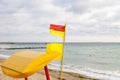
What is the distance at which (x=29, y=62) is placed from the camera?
4.82 m

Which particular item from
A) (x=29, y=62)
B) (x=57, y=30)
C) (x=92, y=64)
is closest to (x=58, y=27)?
(x=57, y=30)

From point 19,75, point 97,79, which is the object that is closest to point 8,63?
point 19,75

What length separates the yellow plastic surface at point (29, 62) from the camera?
468cm

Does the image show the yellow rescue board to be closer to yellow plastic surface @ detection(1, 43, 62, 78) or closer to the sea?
yellow plastic surface @ detection(1, 43, 62, 78)

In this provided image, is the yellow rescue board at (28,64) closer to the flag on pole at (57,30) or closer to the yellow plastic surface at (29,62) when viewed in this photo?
the yellow plastic surface at (29,62)

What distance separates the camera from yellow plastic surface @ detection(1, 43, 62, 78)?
15.4 feet

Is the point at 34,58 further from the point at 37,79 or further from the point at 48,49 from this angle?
the point at 37,79

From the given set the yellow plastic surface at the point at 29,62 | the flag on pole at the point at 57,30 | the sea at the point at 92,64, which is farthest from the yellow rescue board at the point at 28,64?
the sea at the point at 92,64

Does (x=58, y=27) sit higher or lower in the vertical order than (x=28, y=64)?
higher

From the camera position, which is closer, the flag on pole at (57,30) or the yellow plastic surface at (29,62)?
the yellow plastic surface at (29,62)

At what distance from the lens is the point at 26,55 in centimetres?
533

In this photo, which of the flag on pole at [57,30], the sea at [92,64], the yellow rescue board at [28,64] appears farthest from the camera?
the sea at [92,64]

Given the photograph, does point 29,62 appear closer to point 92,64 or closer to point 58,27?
point 58,27

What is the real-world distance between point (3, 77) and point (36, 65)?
7.53 meters
